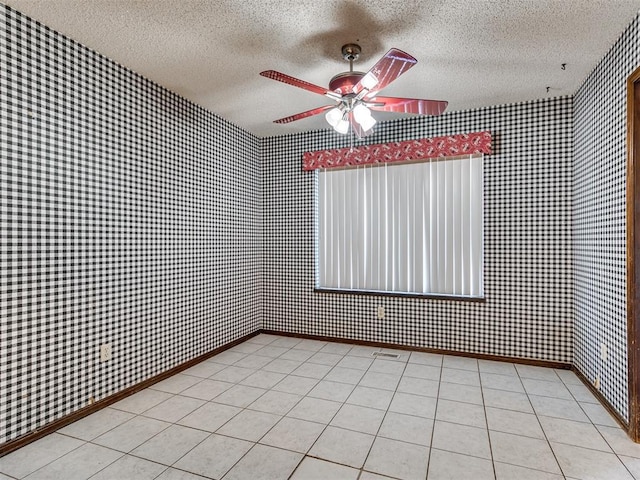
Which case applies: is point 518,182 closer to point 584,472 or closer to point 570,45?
point 570,45

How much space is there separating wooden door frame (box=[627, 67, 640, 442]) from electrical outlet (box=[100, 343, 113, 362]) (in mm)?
3383

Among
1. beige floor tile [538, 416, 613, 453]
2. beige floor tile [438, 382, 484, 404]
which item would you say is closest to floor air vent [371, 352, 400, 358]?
beige floor tile [438, 382, 484, 404]

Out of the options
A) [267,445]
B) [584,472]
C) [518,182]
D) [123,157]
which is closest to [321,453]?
[267,445]

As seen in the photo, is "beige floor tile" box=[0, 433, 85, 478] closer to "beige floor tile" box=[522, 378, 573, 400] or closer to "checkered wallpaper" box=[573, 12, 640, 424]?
"beige floor tile" box=[522, 378, 573, 400]

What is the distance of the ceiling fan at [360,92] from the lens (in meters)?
1.87

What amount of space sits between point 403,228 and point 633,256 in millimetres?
1964

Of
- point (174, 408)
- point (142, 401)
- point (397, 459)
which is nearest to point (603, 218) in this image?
point (397, 459)

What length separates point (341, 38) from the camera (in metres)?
2.24

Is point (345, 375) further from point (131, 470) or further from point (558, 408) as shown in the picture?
point (131, 470)

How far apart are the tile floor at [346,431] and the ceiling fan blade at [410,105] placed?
2.03 meters

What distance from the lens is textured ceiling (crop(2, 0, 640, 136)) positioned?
6.48ft

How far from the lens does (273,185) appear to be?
14.5 feet

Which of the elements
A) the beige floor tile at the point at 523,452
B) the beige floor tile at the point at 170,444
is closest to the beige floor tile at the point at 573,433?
the beige floor tile at the point at 523,452

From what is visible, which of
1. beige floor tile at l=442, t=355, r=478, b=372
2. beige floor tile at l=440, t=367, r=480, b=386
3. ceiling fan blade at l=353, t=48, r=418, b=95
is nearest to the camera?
ceiling fan blade at l=353, t=48, r=418, b=95
